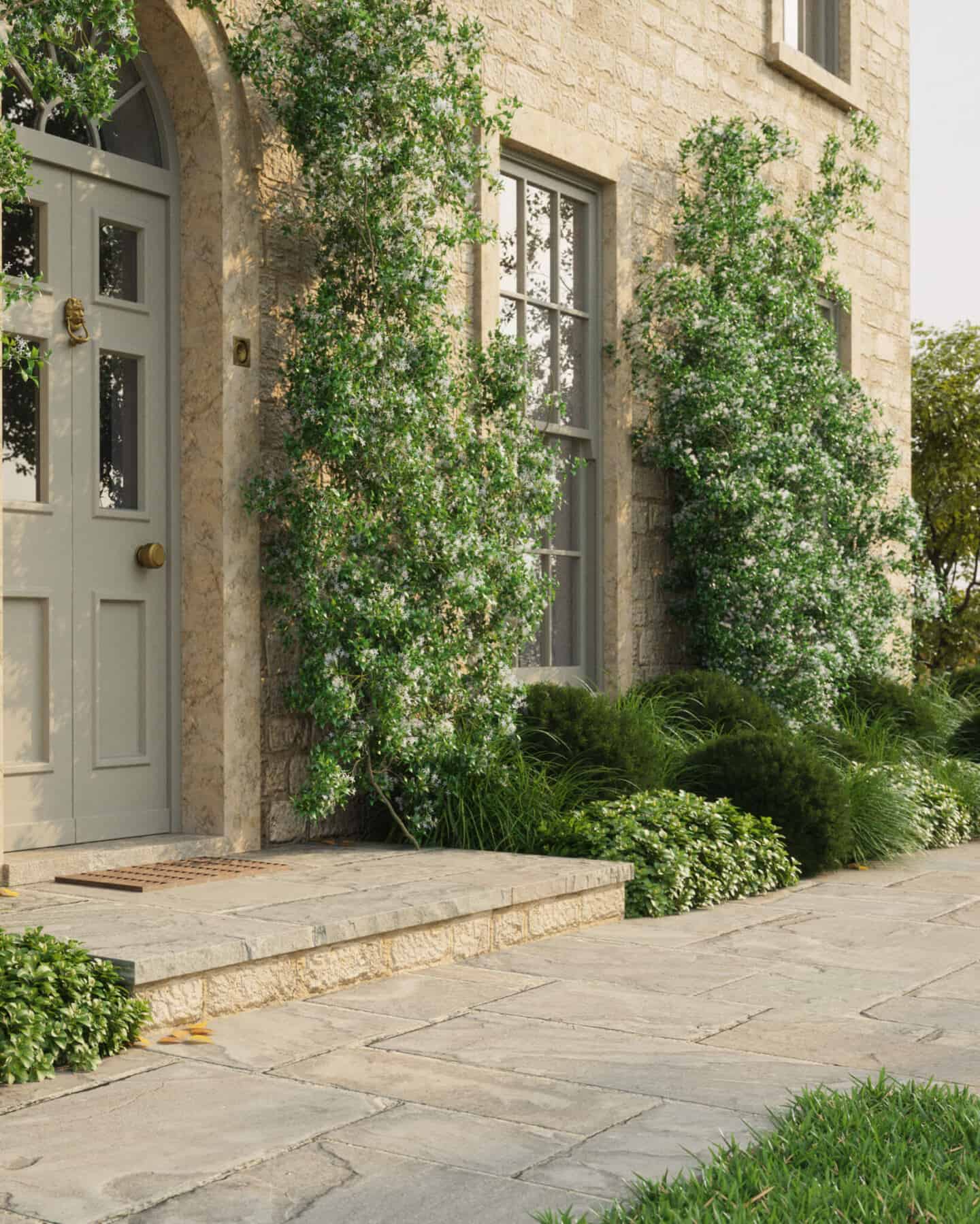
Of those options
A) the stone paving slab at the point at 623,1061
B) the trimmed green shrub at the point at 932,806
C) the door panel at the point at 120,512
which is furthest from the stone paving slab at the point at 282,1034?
the trimmed green shrub at the point at 932,806

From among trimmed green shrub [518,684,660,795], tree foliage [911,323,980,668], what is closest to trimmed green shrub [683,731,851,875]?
trimmed green shrub [518,684,660,795]

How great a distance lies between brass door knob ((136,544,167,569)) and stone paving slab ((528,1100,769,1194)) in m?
3.36

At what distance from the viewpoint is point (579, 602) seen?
862 cm

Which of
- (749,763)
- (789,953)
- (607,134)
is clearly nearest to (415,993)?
(789,953)

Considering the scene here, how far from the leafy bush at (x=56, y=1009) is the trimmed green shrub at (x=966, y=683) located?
903 centimetres

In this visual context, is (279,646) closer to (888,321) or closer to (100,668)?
(100,668)

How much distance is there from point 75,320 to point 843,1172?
4.30 meters

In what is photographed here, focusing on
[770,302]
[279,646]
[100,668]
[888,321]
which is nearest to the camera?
[100,668]

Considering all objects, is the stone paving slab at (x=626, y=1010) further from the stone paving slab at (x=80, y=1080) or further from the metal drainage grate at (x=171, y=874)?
the metal drainage grate at (x=171, y=874)

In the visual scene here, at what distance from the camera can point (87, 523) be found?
5.80 m

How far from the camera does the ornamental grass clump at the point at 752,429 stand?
8.70 meters

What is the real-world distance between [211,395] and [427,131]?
1.51 meters

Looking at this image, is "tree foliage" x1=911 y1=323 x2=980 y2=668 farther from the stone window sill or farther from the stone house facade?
the stone house facade

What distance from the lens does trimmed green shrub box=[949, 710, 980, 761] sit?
10.2 m
